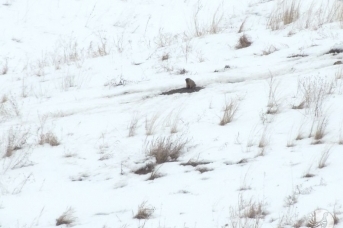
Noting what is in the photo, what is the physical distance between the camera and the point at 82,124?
222 inches

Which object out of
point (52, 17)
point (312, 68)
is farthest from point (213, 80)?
point (52, 17)

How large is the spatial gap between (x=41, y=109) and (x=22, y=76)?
1795 mm

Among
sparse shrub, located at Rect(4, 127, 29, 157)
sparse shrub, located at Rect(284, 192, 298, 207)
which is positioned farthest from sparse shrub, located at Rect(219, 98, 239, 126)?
sparse shrub, located at Rect(4, 127, 29, 157)

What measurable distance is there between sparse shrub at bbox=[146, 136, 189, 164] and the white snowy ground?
0.17ft

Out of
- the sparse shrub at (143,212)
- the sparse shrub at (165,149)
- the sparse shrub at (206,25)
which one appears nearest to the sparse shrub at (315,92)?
the sparse shrub at (165,149)

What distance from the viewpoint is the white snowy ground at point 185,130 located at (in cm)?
398

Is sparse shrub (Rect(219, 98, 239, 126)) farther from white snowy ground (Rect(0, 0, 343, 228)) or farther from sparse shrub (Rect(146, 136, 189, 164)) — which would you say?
sparse shrub (Rect(146, 136, 189, 164))

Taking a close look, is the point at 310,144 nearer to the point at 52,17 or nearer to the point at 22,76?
the point at 22,76

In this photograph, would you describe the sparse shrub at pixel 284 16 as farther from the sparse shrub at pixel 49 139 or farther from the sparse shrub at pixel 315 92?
the sparse shrub at pixel 49 139

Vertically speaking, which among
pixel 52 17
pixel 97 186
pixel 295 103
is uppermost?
pixel 52 17

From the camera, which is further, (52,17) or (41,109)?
(52,17)

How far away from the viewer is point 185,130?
5270 mm

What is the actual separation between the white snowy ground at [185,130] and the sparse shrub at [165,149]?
0.05 meters

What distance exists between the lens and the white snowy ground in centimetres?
398
